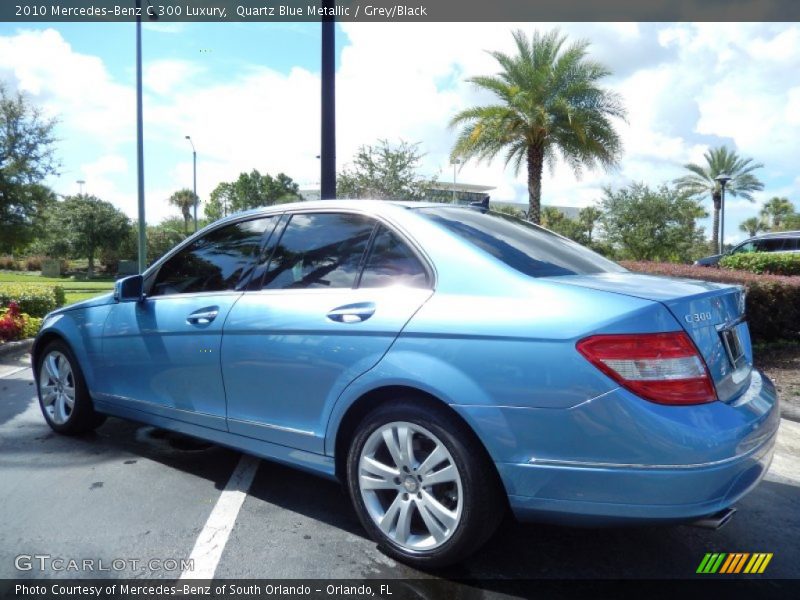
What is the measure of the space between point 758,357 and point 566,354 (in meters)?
6.71

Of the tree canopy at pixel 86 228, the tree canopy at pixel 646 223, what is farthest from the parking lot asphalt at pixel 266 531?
the tree canopy at pixel 86 228

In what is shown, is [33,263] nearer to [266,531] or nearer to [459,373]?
[266,531]

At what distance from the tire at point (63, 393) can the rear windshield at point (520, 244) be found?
301cm

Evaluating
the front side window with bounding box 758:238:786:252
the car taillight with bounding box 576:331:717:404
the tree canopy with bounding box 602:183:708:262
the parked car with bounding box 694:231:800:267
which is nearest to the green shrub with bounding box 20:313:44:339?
the car taillight with bounding box 576:331:717:404

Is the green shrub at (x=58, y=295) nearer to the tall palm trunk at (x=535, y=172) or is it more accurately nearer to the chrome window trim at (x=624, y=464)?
the chrome window trim at (x=624, y=464)

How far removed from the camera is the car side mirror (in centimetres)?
410

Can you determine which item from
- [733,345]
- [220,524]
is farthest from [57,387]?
[733,345]

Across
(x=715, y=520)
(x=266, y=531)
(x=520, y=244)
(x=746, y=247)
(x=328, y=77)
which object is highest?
(x=328, y=77)

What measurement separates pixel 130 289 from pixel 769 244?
17899mm

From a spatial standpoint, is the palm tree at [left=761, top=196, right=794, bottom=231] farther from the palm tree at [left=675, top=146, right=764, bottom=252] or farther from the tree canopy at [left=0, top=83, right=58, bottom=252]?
the tree canopy at [left=0, top=83, right=58, bottom=252]

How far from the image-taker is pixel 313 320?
3074mm

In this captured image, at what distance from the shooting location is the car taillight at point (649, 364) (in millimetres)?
2311

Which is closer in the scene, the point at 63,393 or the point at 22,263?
the point at 63,393

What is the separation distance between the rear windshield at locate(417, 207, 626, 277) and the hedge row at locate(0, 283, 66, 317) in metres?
9.70
